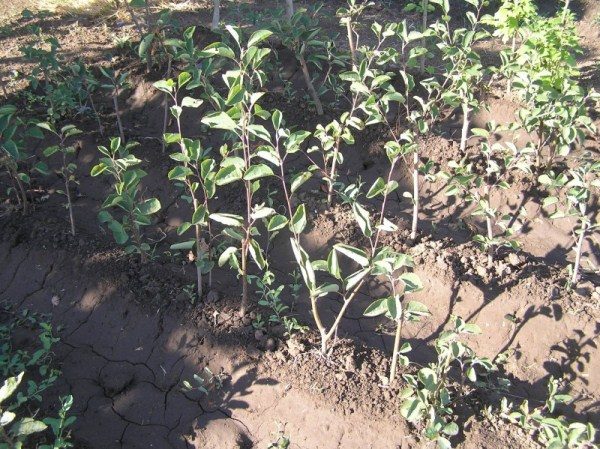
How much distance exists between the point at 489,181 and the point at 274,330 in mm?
1889

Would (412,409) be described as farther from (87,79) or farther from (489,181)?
(87,79)

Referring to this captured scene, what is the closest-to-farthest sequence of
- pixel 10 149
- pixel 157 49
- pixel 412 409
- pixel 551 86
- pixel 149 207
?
1. pixel 412 409
2. pixel 149 207
3. pixel 10 149
4. pixel 551 86
5. pixel 157 49

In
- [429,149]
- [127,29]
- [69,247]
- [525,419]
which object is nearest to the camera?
[525,419]

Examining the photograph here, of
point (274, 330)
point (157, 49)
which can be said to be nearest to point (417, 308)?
point (274, 330)

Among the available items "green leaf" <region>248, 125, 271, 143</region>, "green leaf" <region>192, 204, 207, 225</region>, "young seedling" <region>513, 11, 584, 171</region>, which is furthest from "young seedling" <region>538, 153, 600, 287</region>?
"green leaf" <region>192, 204, 207, 225</region>

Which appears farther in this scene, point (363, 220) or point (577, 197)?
point (577, 197)

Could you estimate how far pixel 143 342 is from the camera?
2791 millimetres

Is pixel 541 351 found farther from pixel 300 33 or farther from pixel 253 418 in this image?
pixel 300 33

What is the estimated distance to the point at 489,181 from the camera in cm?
366

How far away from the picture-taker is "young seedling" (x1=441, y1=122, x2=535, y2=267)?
2.93 meters

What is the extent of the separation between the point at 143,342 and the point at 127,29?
3.65 meters

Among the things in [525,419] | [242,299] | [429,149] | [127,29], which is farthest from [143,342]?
[127,29]

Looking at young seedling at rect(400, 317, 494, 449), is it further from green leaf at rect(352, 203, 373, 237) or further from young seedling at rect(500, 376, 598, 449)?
green leaf at rect(352, 203, 373, 237)

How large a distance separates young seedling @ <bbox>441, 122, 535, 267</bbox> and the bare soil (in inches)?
5.5
